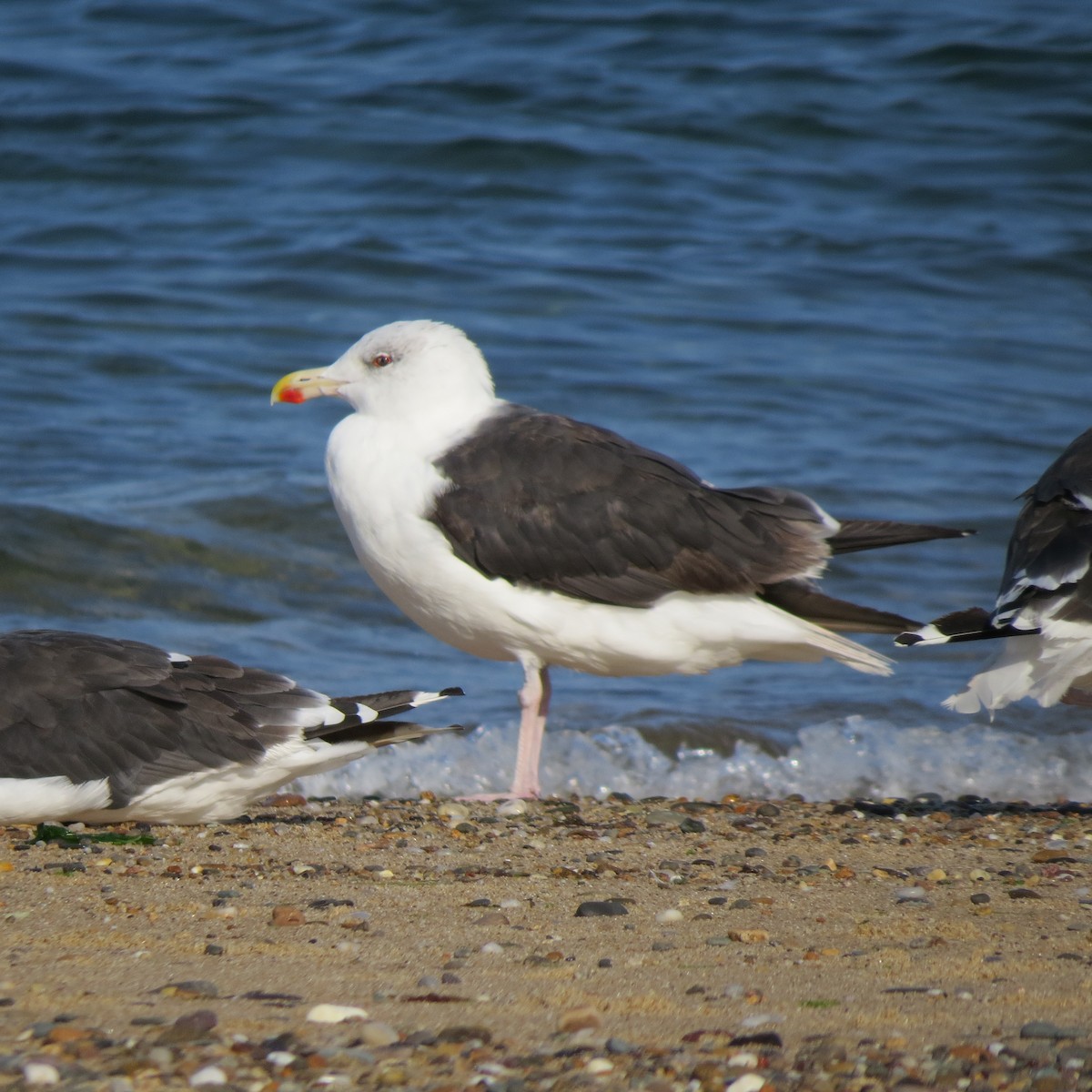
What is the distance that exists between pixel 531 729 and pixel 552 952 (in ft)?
8.32

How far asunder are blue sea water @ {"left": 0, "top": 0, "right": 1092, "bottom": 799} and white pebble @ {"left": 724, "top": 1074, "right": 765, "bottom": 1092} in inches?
159

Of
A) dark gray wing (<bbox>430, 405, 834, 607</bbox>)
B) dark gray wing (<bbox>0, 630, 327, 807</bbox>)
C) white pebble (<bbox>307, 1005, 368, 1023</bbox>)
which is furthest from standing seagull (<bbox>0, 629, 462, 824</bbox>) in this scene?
white pebble (<bbox>307, 1005, 368, 1023</bbox>)

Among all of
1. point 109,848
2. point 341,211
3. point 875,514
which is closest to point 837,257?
point 341,211

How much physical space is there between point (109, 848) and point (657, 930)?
5.93 ft

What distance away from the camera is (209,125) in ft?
58.7

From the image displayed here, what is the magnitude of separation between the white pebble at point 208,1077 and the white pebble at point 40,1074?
0.23 metres

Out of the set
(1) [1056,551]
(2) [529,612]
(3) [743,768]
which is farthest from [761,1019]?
(3) [743,768]

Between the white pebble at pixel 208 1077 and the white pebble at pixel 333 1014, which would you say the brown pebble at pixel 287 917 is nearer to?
the white pebble at pixel 333 1014

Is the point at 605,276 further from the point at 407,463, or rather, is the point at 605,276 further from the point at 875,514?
the point at 407,463

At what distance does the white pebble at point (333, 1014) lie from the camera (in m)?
3.15

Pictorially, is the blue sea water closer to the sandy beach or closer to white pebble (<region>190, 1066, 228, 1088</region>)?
the sandy beach

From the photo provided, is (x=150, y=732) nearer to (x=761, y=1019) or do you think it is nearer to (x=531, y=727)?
(x=531, y=727)

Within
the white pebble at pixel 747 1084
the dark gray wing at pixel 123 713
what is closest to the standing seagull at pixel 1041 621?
the dark gray wing at pixel 123 713

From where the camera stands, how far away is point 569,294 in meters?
15.0
